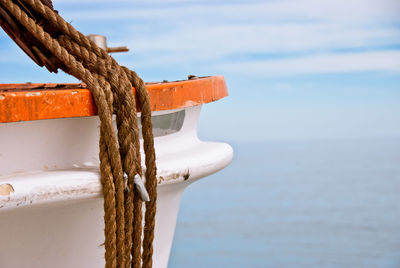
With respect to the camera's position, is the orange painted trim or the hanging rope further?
the hanging rope

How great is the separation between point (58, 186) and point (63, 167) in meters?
0.09

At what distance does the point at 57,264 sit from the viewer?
48.2 inches

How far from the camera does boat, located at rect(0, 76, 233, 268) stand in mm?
1015

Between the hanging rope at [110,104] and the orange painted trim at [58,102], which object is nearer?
the orange painted trim at [58,102]

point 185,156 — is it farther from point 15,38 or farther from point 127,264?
point 15,38

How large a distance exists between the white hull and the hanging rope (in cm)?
6

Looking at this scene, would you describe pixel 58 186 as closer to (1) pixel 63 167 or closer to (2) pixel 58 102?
(1) pixel 63 167

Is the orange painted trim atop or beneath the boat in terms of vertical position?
atop

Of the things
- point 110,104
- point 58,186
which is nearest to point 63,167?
point 58,186

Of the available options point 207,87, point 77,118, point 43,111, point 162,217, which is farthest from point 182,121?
point 43,111

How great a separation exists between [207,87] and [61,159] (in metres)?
0.53

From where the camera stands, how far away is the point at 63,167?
1.12m

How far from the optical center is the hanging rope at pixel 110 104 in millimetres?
1079

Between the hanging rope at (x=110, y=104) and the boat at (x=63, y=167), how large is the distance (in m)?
0.04
